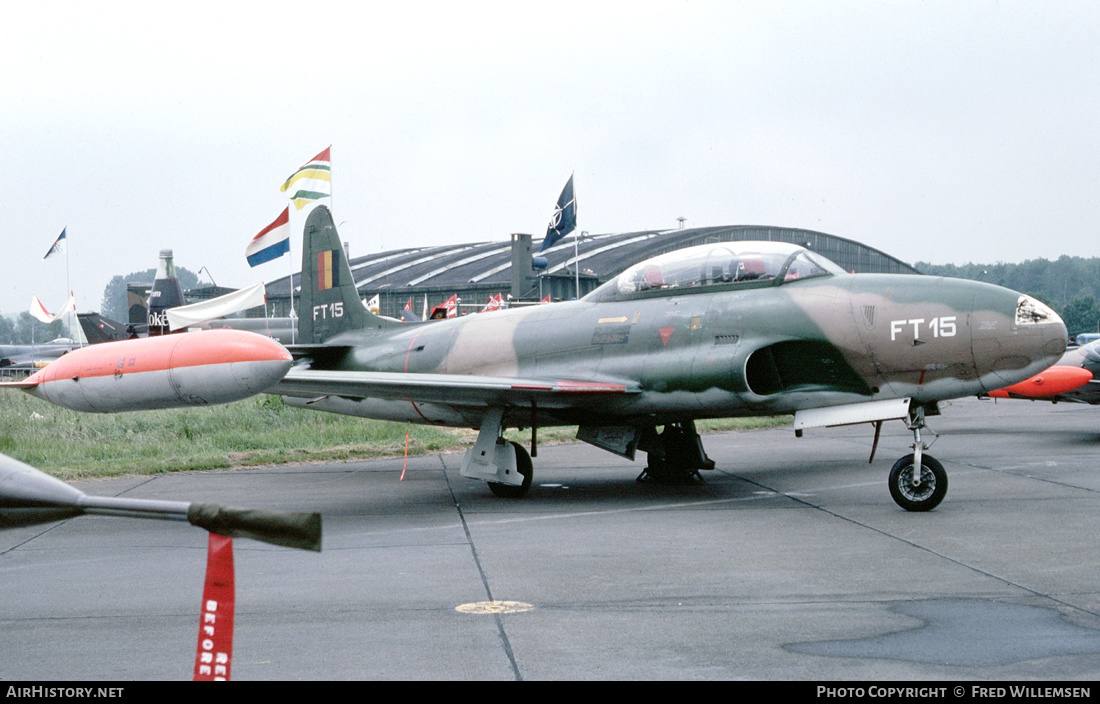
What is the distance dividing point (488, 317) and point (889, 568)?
22.3 feet

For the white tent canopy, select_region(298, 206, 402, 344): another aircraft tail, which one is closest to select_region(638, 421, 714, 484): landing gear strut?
select_region(298, 206, 402, 344): another aircraft tail

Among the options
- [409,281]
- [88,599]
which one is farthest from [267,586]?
[409,281]

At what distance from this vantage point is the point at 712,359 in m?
9.95

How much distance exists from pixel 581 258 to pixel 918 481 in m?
43.8

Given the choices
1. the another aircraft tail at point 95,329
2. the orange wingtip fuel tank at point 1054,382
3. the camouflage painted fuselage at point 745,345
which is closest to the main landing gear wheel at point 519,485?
the camouflage painted fuselage at point 745,345

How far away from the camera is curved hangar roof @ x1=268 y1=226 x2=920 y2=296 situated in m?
51.3

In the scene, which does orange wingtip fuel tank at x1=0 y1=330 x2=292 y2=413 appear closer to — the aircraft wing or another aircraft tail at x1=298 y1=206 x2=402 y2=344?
the aircraft wing

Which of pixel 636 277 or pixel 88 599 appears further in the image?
pixel 636 277

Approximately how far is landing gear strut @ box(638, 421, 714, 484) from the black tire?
2.87m

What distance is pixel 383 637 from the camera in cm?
521

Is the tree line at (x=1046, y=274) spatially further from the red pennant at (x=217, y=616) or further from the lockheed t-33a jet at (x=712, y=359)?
the red pennant at (x=217, y=616)

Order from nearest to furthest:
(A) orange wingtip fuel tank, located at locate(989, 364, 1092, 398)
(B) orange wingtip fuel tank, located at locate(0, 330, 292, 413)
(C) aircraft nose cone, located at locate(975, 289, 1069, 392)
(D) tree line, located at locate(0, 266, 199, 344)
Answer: (B) orange wingtip fuel tank, located at locate(0, 330, 292, 413) → (C) aircraft nose cone, located at locate(975, 289, 1069, 392) → (A) orange wingtip fuel tank, located at locate(989, 364, 1092, 398) → (D) tree line, located at locate(0, 266, 199, 344)
